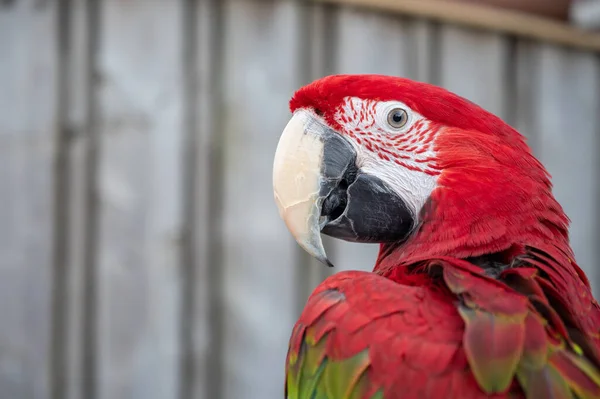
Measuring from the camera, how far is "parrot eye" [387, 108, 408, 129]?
1273mm

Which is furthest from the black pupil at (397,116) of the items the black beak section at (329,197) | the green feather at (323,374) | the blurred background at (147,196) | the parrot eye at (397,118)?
the blurred background at (147,196)

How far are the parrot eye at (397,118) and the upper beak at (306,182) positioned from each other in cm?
11

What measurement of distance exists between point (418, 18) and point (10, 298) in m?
1.78

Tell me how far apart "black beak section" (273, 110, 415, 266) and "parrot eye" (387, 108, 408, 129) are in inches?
4.1

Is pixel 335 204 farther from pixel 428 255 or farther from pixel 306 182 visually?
pixel 428 255

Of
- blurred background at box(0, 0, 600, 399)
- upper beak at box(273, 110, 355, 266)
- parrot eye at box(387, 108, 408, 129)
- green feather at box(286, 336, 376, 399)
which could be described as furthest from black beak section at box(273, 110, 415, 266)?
blurred background at box(0, 0, 600, 399)

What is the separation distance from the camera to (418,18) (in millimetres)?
2293

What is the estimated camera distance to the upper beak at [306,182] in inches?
48.4

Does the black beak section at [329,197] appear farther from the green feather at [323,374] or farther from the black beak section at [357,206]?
the green feather at [323,374]

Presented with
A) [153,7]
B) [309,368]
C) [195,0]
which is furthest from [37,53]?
[309,368]

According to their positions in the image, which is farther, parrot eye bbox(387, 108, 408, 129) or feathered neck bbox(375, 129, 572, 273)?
parrot eye bbox(387, 108, 408, 129)

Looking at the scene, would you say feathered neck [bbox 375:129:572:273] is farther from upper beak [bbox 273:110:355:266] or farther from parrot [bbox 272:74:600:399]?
upper beak [bbox 273:110:355:266]

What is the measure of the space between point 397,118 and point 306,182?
24 cm

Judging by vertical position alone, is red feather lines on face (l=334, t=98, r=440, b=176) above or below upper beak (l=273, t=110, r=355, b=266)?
above
